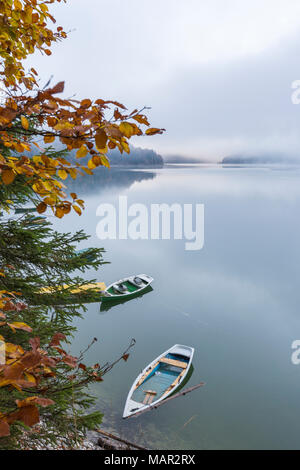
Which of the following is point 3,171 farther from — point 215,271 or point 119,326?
point 215,271

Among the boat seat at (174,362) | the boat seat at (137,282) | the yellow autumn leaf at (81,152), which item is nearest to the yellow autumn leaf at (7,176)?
the yellow autumn leaf at (81,152)

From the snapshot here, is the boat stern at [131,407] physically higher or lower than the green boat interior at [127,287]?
lower

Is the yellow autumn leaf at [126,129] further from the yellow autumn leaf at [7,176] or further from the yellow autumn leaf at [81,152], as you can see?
the yellow autumn leaf at [7,176]

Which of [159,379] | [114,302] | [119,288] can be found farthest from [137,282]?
[159,379]

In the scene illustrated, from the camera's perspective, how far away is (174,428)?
41.3ft

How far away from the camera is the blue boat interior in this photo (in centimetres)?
1345

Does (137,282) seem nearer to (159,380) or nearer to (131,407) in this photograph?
(159,380)

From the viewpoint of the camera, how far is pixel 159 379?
14430mm

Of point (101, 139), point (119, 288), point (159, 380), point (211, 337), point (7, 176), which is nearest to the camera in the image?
point (101, 139)

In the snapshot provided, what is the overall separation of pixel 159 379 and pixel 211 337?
6070 mm

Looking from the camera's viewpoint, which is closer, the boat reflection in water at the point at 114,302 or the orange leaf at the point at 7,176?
the orange leaf at the point at 7,176

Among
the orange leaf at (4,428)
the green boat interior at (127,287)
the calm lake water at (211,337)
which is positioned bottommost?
the calm lake water at (211,337)

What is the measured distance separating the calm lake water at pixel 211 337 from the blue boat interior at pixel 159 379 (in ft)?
2.52

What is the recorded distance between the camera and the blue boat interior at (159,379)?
1345cm
